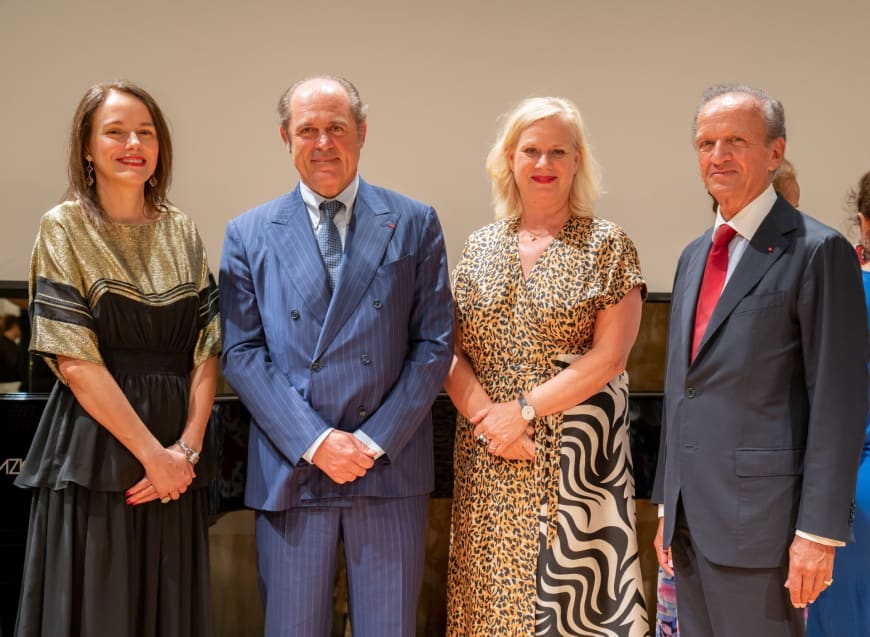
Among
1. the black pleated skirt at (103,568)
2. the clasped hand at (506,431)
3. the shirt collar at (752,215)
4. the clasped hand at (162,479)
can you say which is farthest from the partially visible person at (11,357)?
the shirt collar at (752,215)

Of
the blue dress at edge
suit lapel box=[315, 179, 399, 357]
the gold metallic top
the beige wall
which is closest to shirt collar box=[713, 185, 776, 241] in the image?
the blue dress at edge

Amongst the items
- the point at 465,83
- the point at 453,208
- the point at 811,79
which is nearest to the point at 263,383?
the point at 453,208

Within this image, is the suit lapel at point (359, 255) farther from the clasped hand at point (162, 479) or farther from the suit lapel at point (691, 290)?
the suit lapel at point (691, 290)

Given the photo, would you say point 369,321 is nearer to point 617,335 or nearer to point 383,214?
point 383,214

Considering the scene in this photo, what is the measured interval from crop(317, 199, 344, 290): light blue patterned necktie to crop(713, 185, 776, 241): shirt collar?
1.11 metres

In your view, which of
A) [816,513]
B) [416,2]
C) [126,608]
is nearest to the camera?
[816,513]

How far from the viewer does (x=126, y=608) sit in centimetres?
241

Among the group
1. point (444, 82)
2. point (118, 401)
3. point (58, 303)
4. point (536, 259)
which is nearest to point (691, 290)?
point (536, 259)

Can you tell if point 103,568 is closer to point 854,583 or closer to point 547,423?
point 547,423

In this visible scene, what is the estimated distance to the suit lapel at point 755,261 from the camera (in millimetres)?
2158

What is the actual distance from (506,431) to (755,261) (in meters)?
0.89

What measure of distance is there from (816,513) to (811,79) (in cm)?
305

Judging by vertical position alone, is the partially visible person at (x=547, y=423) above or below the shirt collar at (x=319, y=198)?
below

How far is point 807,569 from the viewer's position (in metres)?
2.03
